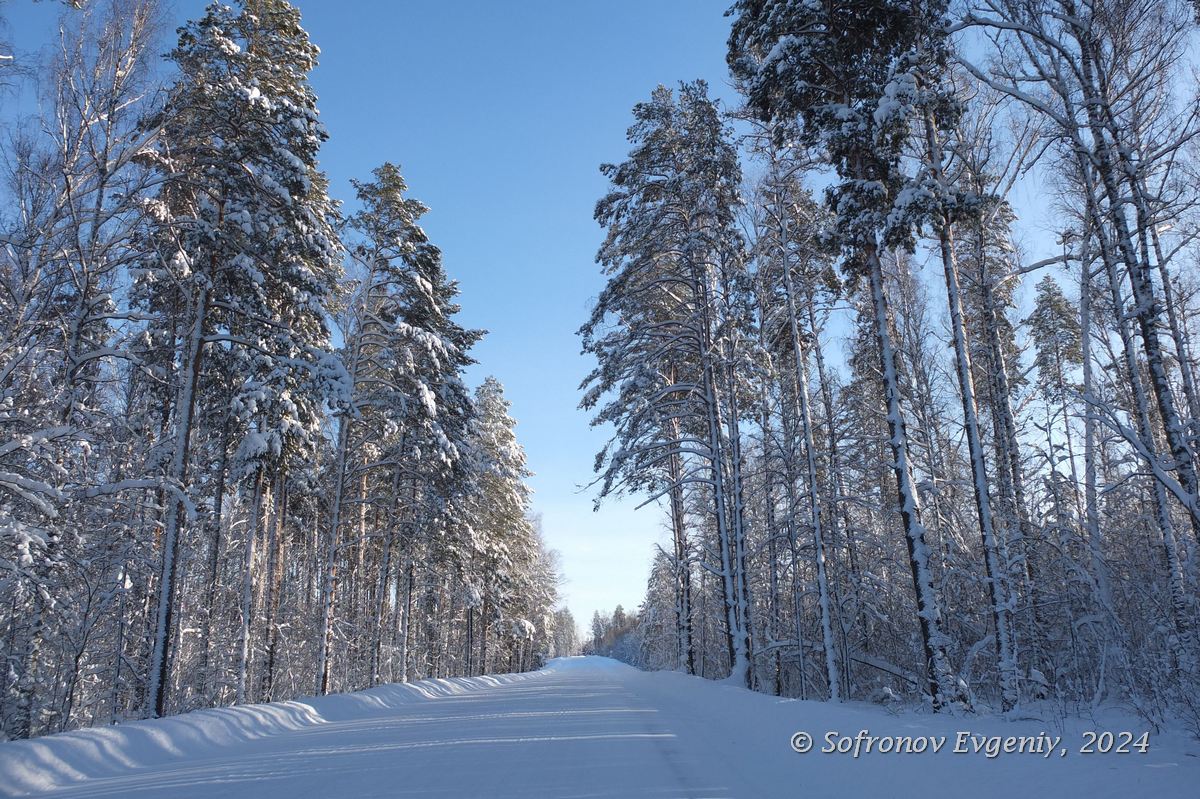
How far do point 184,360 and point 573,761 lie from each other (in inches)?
508

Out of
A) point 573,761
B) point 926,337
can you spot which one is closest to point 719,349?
point 926,337

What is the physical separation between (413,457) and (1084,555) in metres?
17.5

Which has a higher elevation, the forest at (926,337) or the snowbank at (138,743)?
the forest at (926,337)

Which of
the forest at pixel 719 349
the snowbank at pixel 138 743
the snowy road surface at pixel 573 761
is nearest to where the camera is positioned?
the snowy road surface at pixel 573 761

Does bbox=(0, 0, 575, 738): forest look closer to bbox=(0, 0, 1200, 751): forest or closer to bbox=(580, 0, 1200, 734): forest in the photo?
bbox=(0, 0, 1200, 751): forest

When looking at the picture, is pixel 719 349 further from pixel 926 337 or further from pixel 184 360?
pixel 184 360

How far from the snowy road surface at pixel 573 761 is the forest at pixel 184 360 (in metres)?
2.88

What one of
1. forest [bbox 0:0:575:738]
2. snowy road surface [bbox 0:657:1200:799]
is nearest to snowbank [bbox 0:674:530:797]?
snowy road surface [bbox 0:657:1200:799]

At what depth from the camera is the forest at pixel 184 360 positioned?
1038cm

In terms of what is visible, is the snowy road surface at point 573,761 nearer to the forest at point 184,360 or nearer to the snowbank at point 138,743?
the snowbank at point 138,743

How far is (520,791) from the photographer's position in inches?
202

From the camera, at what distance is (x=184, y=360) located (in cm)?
1416

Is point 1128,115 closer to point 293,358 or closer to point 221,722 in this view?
point 293,358

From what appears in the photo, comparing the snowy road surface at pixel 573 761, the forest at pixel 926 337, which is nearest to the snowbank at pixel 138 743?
the snowy road surface at pixel 573 761
